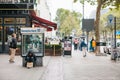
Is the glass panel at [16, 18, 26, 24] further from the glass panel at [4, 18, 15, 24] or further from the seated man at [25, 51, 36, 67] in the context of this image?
the seated man at [25, 51, 36, 67]

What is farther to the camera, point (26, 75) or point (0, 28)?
point (0, 28)

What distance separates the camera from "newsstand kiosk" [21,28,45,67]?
21.9 metres

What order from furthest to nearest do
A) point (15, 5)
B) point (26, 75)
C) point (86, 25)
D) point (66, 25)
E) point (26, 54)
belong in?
point (66, 25), point (86, 25), point (15, 5), point (26, 54), point (26, 75)

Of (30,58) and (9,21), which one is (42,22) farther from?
(30,58)

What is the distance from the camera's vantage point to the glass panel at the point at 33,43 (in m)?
22.1

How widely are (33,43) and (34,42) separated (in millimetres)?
88

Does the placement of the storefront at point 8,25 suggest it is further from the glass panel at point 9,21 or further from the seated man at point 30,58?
the seated man at point 30,58

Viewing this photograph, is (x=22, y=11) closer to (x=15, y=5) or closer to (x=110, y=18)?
(x=15, y=5)

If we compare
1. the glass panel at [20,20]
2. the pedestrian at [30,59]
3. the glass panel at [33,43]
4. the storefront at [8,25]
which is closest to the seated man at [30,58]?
the pedestrian at [30,59]

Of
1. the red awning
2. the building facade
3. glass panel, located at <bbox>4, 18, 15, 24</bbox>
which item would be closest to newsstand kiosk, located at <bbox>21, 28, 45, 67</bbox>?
the red awning

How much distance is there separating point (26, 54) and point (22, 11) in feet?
45.9

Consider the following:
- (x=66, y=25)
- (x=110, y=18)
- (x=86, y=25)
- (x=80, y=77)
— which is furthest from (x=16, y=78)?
(x=66, y=25)

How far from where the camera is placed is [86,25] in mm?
43594

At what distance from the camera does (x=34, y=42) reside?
22234mm
